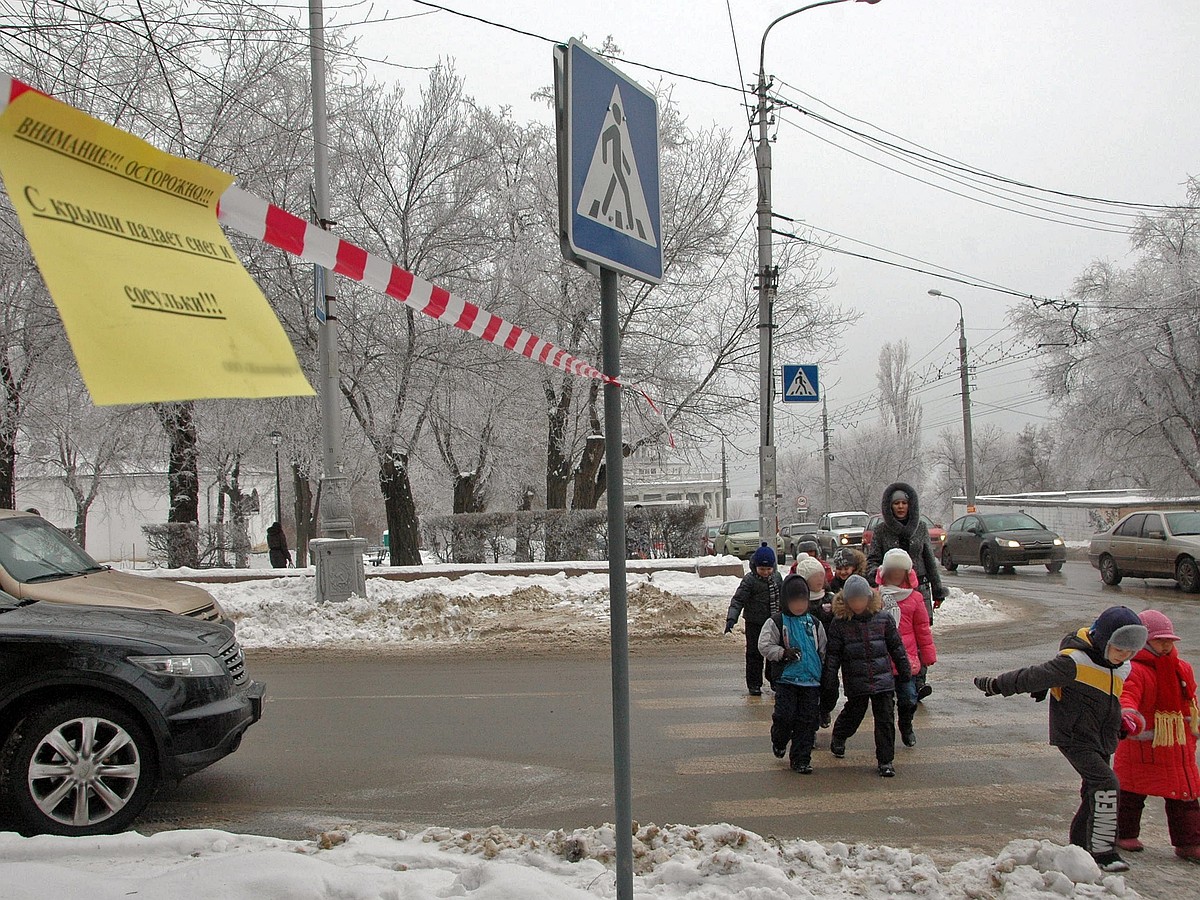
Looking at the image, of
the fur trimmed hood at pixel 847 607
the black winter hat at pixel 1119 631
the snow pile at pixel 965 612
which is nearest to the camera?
the black winter hat at pixel 1119 631

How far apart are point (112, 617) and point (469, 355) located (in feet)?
46.7

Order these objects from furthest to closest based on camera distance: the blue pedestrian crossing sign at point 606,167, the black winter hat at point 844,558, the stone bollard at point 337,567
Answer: the stone bollard at point 337,567
the black winter hat at point 844,558
the blue pedestrian crossing sign at point 606,167

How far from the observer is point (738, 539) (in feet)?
112

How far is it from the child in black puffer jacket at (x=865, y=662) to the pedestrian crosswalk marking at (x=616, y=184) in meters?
4.15

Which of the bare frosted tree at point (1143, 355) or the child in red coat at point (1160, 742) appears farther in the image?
the bare frosted tree at point (1143, 355)

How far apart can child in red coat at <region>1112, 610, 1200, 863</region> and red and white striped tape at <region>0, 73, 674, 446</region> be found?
3.54 m

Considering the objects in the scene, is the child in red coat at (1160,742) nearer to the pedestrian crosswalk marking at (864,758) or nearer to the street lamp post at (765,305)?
the pedestrian crosswalk marking at (864,758)

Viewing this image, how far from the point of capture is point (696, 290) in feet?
71.5

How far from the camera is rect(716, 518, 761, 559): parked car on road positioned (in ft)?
109

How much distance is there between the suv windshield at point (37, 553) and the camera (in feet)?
19.1

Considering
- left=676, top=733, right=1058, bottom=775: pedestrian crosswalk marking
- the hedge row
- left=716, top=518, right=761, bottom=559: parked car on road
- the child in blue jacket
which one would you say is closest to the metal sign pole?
left=676, top=733, right=1058, bottom=775: pedestrian crosswalk marking

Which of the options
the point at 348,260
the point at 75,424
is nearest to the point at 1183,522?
the point at 348,260

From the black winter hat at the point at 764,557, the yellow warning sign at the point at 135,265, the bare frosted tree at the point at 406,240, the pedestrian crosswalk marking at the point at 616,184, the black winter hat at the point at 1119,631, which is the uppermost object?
the bare frosted tree at the point at 406,240

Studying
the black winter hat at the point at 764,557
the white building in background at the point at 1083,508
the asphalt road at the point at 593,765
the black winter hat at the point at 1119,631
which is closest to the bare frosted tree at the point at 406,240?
the asphalt road at the point at 593,765
